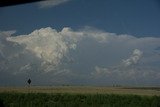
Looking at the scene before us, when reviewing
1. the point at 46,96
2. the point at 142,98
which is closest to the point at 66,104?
the point at 46,96

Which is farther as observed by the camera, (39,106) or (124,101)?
(124,101)

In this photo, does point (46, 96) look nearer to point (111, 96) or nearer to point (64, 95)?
point (64, 95)

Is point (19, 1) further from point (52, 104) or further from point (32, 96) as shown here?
point (32, 96)

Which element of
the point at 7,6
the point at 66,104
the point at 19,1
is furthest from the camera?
the point at 66,104

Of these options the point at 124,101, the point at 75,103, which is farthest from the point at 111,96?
the point at 75,103

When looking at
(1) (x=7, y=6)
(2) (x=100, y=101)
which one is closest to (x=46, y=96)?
(2) (x=100, y=101)

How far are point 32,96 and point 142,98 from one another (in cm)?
624

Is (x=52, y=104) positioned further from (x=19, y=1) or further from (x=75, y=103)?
(x=19, y=1)

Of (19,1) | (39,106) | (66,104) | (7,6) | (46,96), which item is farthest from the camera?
(46,96)

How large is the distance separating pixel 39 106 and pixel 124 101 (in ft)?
15.2

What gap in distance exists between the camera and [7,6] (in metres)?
2.48

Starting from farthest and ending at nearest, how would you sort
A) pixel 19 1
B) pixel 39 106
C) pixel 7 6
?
pixel 39 106 < pixel 7 6 < pixel 19 1

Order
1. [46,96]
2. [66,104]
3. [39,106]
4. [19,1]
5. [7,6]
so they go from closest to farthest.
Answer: [19,1] → [7,6] → [39,106] → [66,104] → [46,96]

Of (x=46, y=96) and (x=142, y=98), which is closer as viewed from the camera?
Result: (x=142, y=98)
